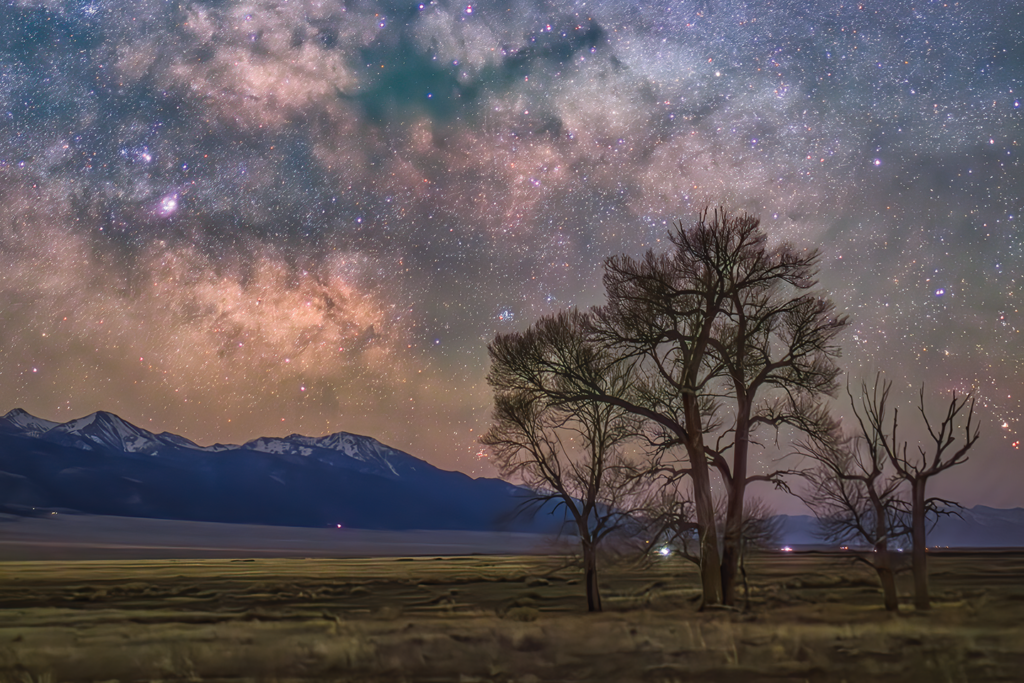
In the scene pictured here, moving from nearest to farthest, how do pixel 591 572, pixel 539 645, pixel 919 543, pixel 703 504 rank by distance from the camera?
pixel 539 645 < pixel 703 504 < pixel 919 543 < pixel 591 572

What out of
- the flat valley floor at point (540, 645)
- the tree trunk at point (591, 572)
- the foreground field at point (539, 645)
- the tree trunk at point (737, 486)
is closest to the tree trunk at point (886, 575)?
the flat valley floor at point (540, 645)

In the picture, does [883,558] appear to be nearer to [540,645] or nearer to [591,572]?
[591,572]

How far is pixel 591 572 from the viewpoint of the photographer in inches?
1045

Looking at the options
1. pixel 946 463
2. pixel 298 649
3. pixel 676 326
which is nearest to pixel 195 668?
pixel 298 649

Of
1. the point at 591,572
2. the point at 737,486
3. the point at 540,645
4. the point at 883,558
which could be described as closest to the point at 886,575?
the point at 883,558

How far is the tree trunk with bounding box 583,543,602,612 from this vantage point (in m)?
25.7

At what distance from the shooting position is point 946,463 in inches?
976

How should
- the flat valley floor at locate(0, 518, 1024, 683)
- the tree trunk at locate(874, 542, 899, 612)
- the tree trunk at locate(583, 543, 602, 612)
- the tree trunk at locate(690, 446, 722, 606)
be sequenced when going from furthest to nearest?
the tree trunk at locate(583, 543, 602, 612) → the tree trunk at locate(874, 542, 899, 612) → the tree trunk at locate(690, 446, 722, 606) → the flat valley floor at locate(0, 518, 1024, 683)

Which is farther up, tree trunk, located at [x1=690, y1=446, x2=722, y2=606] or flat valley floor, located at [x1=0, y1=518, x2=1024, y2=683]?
tree trunk, located at [x1=690, y1=446, x2=722, y2=606]

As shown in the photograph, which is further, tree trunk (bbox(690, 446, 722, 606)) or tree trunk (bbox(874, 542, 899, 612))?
tree trunk (bbox(874, 542, 899, 612))

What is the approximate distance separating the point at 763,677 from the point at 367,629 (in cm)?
1254

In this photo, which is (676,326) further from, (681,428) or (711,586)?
(711,586)

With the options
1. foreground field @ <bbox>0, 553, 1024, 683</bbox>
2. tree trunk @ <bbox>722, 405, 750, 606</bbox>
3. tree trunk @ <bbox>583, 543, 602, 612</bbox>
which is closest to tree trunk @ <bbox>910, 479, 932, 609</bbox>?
foreground field @ <bbox>0, 553, 1024, 683</bbox>

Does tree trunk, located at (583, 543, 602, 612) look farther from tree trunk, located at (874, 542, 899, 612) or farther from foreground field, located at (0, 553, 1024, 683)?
tree trunk, located at (874, 542, 899, 612)
